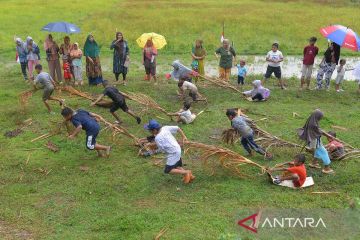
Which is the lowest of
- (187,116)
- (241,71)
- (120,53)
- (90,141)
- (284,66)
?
(284,66)

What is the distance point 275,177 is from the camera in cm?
789

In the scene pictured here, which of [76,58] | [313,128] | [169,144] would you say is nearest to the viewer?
[169,144]

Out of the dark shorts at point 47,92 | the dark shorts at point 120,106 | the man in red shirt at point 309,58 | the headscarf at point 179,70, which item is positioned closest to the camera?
the dark shorts at point 120,106

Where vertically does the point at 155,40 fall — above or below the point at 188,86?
above

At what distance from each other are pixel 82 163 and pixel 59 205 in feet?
5.11

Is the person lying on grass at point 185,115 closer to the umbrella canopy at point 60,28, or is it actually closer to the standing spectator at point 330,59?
the umbrella canopy at point 60,28

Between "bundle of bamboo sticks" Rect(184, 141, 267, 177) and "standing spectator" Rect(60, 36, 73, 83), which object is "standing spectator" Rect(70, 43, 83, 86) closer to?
"standing spectator" Rect(60, 36, 73, 83)

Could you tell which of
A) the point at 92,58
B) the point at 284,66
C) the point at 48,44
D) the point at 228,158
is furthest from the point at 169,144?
the point at 284,66

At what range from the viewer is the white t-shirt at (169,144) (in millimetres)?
7480

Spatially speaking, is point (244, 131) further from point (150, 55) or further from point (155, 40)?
point (155, 40)

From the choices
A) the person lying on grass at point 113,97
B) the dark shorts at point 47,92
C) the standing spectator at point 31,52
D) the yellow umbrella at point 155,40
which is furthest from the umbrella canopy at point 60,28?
the person lying on grass at point 113,97

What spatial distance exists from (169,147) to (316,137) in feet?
9.08

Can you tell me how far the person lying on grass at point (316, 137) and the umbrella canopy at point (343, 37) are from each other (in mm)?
4173

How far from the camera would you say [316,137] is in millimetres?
7883
